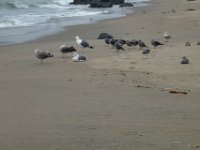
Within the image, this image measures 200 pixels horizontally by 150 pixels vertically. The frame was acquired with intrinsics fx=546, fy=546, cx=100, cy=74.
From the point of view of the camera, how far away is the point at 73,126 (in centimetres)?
674

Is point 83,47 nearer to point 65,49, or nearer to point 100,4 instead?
point 65,49

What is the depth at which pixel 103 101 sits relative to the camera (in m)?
8.30

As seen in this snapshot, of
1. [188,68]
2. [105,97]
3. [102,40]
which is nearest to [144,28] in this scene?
[102,40]

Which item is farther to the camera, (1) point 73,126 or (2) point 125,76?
(2) point 125,76

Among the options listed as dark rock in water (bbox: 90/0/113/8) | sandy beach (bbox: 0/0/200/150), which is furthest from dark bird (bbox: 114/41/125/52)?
dark rock in water (bbox: 90/0/113/8)

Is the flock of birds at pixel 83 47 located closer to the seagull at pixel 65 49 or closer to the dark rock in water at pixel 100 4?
the seagull at pixel 65 49

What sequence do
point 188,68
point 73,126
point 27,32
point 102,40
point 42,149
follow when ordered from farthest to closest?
point 27,32
point 102,40
point 188,68
point 73,126
point 42,149

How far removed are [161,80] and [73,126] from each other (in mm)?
3796

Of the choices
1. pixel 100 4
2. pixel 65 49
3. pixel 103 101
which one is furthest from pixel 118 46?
pixel 100 4

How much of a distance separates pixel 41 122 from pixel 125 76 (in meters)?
4.03

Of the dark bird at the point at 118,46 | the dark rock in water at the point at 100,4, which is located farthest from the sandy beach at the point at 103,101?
the dark rock in water at the point at 100,4

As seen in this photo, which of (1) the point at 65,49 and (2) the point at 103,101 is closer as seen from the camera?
(2) the point at 103,101

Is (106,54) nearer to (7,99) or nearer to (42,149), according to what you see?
(7,99)

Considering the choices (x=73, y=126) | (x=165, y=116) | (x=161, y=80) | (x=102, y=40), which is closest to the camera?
(x=73, y=126)
